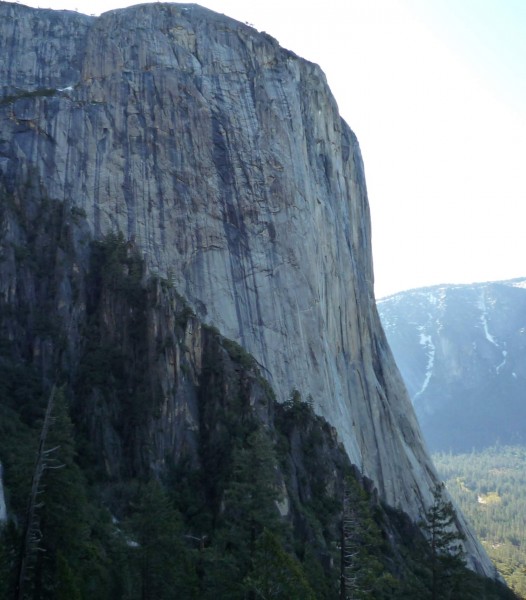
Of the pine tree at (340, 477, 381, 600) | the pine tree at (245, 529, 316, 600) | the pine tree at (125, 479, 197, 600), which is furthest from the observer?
the pine tree at (125, 479, 197, 600)

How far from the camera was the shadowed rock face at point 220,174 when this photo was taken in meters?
52.6

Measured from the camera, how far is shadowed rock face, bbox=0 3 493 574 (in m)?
52.6

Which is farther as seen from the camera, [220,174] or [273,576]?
[220,174]

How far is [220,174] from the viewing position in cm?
5591

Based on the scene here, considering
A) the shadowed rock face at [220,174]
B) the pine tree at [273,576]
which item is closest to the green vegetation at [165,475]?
the pine tree at [273,576]

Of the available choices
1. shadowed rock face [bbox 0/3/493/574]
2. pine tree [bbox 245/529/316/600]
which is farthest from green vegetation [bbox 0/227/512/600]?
shadowed rock face [bbox 0/3/493/574]

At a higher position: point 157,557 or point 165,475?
point 165,475

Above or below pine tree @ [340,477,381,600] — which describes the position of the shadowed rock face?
above

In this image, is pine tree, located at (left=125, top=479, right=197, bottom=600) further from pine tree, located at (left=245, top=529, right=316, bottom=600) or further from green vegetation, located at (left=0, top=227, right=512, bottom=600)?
pine tree, located at (left=245, top=529, right=316, bottom=600)

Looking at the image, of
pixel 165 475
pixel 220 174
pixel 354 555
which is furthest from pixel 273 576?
pixel 220 174

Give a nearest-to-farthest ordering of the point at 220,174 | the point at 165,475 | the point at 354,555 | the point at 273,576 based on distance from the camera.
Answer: the point at 273,576
the point at 354,555
the point at 165,475
the point at 220,174

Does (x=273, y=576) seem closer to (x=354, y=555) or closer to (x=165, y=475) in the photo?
(x=354, y=555)

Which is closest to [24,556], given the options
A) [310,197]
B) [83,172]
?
[83,172]

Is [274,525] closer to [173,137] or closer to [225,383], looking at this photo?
[225,383]
